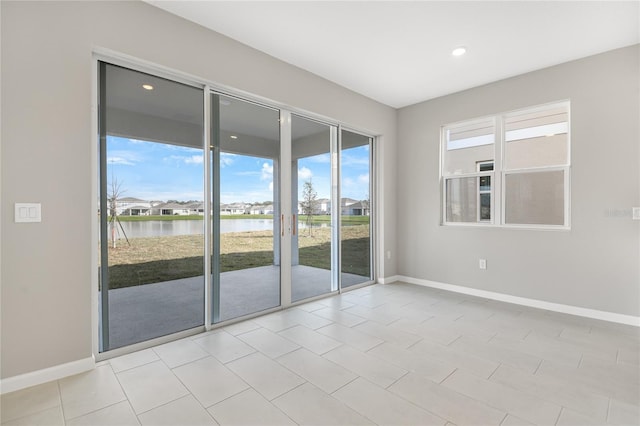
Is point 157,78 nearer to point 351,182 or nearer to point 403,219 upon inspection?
point 351,182

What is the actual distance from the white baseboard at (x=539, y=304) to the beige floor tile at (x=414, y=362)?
2.20 metres

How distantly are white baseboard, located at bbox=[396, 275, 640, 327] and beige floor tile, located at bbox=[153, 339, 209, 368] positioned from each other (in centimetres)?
320

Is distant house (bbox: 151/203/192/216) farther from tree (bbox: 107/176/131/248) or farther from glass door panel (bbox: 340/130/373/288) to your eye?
glass door panel (bbox: 340/130/373/288)

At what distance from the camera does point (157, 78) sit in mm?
2758

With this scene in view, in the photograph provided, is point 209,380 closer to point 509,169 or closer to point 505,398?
point 505,398

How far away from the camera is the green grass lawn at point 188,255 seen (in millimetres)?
2605

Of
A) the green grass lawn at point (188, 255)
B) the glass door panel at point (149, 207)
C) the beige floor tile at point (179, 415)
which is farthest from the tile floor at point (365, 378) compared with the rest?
the green grass lawn at point (188, 255)

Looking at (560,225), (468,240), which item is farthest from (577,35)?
(468,240)

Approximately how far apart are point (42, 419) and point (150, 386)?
0.55 meters

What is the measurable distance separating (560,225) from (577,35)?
6.78 feet

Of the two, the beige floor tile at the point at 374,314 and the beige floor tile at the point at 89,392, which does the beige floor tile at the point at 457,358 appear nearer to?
the beige floor tile at the point at 374,314

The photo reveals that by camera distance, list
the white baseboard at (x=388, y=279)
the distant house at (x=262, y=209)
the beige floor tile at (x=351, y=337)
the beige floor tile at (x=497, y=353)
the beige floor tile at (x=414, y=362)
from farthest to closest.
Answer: the white baseboard at (x=388, y=279), the distant house at (x=262, y=209), the beige floor tile at (x=351, y=337), the beige floor tile at (x=497, y=353), the beige floor tile at (x=414, y=362)

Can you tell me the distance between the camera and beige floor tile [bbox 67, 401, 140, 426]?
1.70 meters

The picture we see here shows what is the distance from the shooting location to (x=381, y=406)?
73.1 inches
